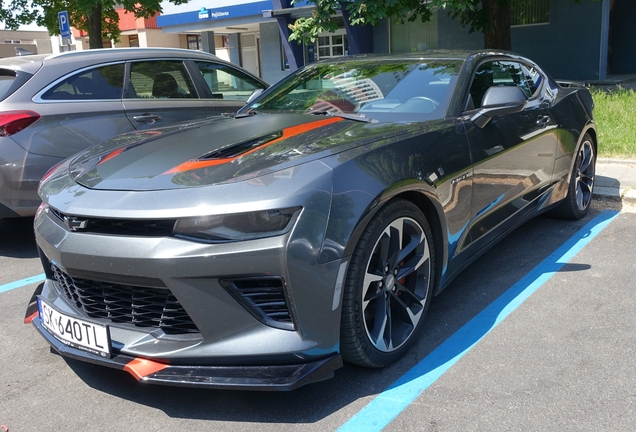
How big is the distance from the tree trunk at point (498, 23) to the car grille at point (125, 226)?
11.6 meters

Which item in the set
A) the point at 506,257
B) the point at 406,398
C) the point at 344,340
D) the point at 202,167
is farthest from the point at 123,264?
the point at 506,257

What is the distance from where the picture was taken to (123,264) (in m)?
2.32

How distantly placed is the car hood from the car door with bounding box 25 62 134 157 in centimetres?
144

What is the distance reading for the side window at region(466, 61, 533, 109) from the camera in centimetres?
376

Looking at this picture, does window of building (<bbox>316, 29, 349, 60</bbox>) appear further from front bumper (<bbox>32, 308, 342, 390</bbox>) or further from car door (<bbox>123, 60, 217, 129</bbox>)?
front bumper (<bbox>32, 308, 342, 390</bbox>)

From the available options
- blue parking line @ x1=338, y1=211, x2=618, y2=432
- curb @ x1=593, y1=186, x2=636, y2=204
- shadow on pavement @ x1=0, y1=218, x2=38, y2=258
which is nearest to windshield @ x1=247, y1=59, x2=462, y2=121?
blue parking line @ x1=338, y1=211, x2=618, y2=432

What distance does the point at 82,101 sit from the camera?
492cm

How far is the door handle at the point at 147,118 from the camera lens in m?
5.21

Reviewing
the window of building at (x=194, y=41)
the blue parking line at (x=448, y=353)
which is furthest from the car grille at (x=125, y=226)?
the window of building at (x=194, y=41)

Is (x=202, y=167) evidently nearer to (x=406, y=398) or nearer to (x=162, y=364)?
(x=162, y=364)

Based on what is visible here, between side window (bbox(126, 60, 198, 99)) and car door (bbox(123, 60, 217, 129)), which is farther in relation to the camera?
side window (bbox(126, 60, 198, 99))

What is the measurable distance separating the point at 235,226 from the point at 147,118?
10.9ft

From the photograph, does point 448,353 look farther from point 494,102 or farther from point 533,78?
point 533,78

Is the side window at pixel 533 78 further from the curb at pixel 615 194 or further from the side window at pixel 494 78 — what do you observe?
the curb at pixel 615 194
